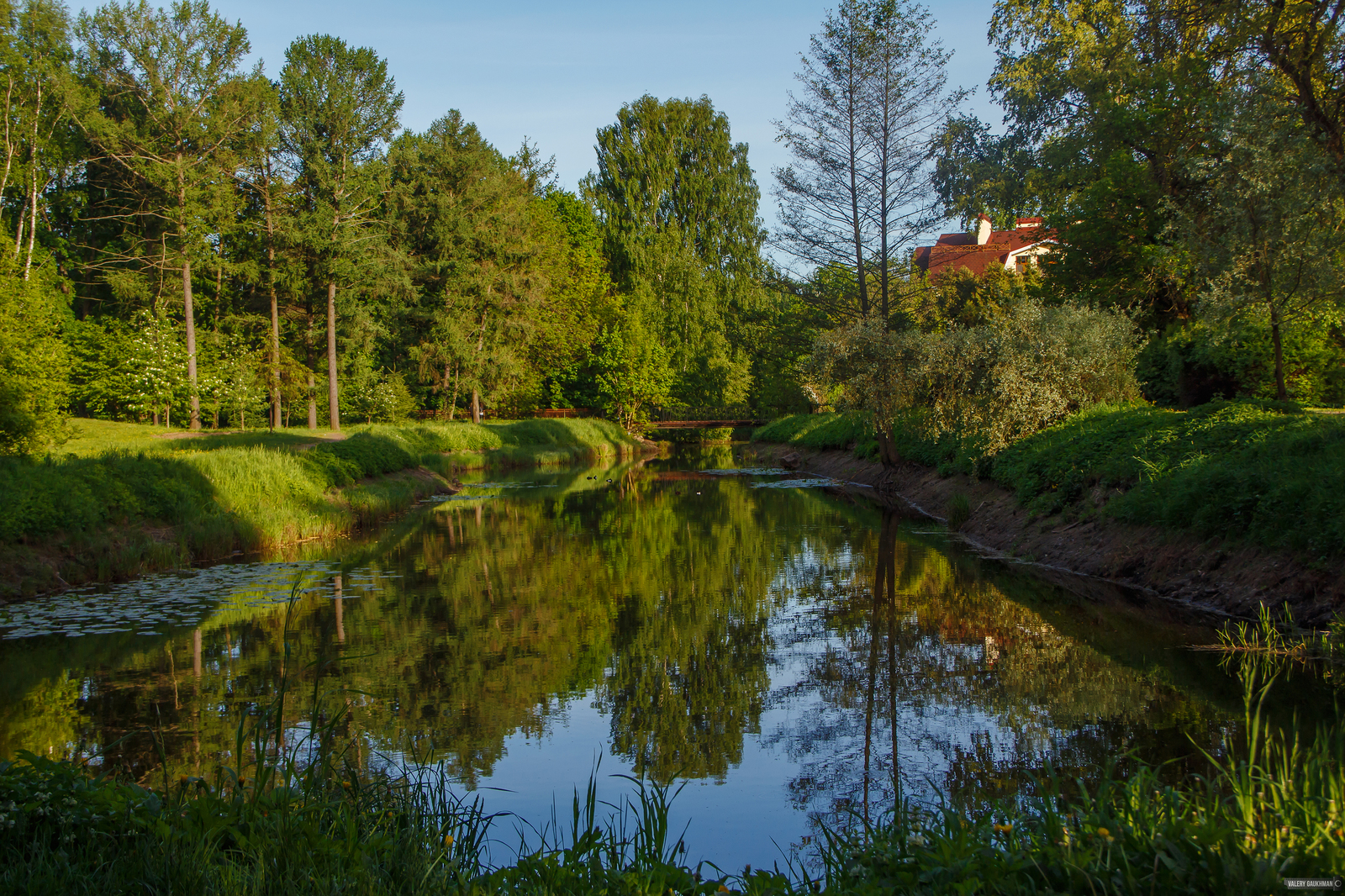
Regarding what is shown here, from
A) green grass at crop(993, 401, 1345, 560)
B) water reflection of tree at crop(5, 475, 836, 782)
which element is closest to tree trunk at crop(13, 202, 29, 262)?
water reflection of tree at crop(5, 475, 836, 782)

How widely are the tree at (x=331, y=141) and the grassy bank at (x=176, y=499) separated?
12.6 metres

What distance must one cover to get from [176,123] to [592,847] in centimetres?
3954

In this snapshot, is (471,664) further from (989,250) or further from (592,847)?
(989,250)

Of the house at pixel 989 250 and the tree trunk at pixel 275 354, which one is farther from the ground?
the house at pixel 989 250

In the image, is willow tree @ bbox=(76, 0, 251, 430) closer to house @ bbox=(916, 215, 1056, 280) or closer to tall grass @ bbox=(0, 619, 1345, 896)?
house @ bbox=(916, 215, 1056, 280)

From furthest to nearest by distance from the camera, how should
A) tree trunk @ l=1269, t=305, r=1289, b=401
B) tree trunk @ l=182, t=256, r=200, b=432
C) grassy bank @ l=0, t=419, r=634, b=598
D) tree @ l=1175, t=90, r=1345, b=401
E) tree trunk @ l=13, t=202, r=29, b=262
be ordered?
tree trunk @ l=13, t=202, r=29, b=262 → tree trunk @ l=182, t=256, r=200, b=432 → tree trunk @ l=1269, t=305, r=1289, b=401 → tree @ l=1175, t=90, r=1345, b=401 → grassy bank @ l=0, t=419, r=634, b=598

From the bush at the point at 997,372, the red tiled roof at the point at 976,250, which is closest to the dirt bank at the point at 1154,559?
the bush at the point at 997,372

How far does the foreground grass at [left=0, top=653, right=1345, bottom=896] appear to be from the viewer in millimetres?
3219

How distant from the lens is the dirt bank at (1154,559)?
8.63 m

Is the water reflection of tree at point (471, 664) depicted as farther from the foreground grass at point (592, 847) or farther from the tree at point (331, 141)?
the tree at point (331, 141)

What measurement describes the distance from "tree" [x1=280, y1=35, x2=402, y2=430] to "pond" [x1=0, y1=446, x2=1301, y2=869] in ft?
83.4

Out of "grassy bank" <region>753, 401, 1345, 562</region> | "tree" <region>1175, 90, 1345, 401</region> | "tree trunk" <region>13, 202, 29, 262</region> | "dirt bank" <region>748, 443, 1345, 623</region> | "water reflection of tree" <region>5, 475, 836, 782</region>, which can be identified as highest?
"tree trunk" <region>13, 202, 29, 262</region>

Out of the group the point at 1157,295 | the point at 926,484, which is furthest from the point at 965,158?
the point at 926,484

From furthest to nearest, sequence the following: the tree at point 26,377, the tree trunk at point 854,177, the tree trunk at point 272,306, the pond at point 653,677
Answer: the tree trunk at point 272,306 < the tree trunk at point 854,177 < the tree at point 26,377 < the pond at point 653,677
